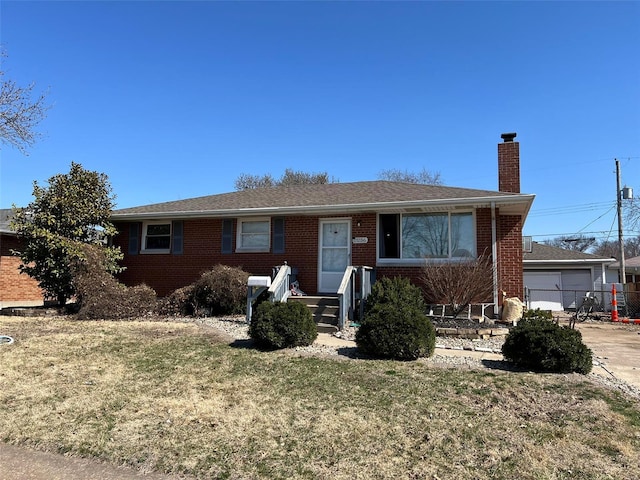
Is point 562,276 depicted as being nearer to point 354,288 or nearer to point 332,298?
point 354,288

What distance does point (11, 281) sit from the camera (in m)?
17.2

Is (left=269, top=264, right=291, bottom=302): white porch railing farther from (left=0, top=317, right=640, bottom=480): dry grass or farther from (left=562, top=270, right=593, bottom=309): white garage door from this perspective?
(left=562, top=270, right=593, bottom=309): white garage door

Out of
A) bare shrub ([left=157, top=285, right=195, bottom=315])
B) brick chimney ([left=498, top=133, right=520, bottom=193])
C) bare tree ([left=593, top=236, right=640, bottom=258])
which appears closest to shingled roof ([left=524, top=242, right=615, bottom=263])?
brick chimney ([left=498, top=133, right=520, bottom=193])

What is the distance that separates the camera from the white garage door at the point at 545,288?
25719 mm

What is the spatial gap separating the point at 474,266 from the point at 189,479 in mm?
8248

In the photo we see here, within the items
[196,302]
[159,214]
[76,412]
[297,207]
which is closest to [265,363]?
[76,412]

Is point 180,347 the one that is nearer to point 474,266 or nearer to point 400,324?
point 400,324

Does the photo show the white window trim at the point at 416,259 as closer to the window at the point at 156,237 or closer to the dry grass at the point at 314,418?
the dry grass at the point at 314,418

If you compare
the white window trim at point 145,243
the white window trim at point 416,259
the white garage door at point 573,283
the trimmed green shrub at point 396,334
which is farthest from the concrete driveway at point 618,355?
the white garage door at point 573,283

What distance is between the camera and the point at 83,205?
512 inches

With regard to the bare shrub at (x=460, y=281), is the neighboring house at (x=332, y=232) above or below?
above

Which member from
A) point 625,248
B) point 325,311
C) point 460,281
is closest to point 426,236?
point 460,281

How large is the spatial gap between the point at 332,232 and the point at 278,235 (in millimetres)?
1549

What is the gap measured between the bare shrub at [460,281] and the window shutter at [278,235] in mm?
4152
